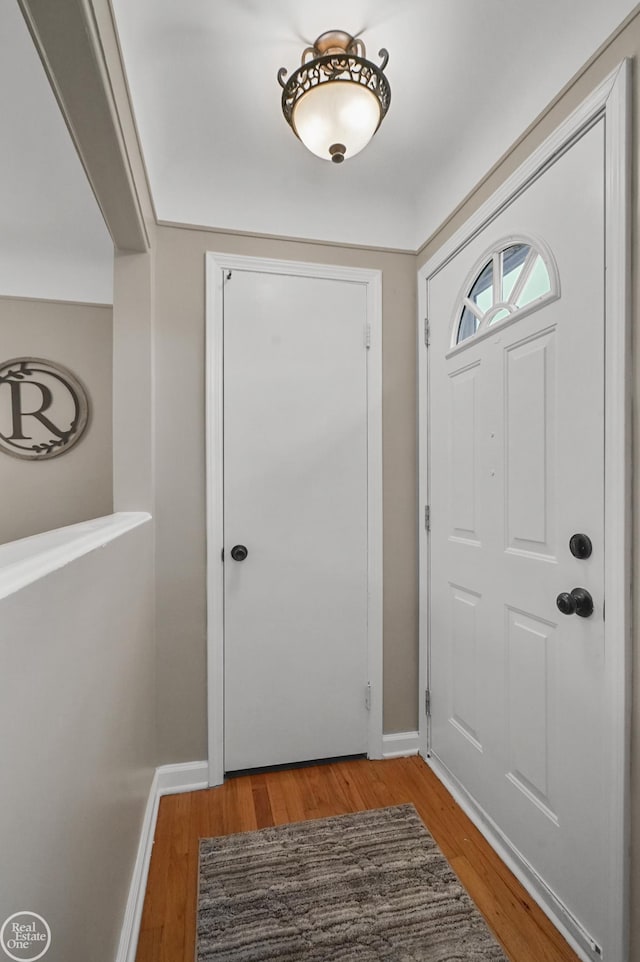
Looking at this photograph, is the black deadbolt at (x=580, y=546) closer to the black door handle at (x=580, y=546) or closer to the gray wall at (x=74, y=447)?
the black door handle at (x=580, y=546)

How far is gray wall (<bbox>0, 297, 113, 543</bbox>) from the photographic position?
2.58 meters

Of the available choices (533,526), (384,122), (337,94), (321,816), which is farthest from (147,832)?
(384,122)

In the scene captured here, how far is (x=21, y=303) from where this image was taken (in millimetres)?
2617

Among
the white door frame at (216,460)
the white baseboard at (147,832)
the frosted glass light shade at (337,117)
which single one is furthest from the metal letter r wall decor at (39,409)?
the frosted glass light shade at (337,117)

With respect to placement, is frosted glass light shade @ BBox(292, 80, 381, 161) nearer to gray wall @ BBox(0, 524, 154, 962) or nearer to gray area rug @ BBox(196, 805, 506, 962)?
gray wall @ BBox(0, 524, 154, 962)

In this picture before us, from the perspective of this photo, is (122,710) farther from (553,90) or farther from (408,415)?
(553,90)

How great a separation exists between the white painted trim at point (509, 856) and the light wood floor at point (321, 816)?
2 centimetres

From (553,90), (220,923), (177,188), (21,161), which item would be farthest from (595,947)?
(21,161)

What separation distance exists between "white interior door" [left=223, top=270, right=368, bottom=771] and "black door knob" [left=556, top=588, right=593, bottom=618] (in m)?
0.95

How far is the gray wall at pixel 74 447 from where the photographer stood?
258 cm

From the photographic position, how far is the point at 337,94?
127 centimetres

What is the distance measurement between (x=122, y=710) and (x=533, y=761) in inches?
46.8
